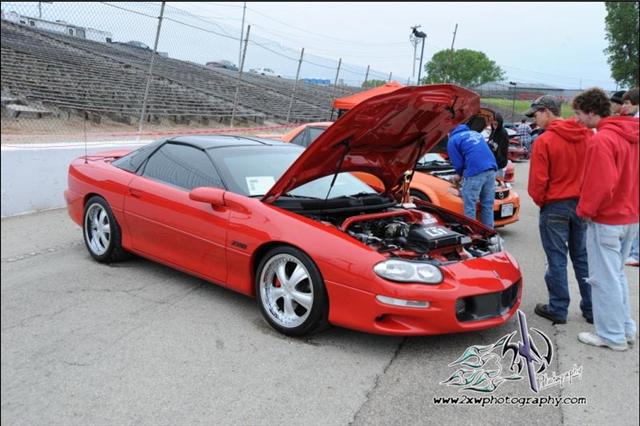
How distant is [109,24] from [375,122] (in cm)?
763

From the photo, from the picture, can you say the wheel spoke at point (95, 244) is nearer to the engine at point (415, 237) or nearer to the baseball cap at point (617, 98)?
the engine at point (415, 237)

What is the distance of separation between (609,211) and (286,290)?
2.28 m

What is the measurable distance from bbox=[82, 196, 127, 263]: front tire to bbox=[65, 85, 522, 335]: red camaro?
0.01 meters

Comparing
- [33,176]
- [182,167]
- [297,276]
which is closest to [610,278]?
[297,276]

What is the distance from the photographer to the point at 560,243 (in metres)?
4.04

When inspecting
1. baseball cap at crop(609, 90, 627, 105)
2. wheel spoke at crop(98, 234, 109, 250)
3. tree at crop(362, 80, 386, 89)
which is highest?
tree at crop(362, 80, 386, 89)

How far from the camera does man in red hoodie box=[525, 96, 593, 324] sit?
397 centimetres

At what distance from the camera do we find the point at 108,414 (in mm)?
2516

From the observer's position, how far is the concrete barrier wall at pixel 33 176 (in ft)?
19.5

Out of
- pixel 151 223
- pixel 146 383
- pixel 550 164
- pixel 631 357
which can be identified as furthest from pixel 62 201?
pixel 631 357

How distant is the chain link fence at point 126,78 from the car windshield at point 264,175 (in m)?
4.00

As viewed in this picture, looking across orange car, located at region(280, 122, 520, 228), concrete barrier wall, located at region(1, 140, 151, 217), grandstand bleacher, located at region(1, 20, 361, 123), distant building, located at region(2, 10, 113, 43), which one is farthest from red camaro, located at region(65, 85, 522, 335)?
grandstand bleacher, located at region(1, 20, 361, 123)

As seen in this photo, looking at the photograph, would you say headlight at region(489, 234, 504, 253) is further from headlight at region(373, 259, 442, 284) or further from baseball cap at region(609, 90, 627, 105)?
baseball cap at region(609, 90, 627, 105)

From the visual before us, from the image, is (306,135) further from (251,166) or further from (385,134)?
(385,134)
